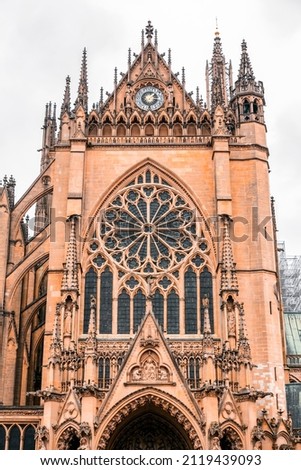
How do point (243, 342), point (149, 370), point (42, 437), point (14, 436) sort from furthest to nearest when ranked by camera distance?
1. point (14, 436)
2. point (243, 342)
3. point (149, 370)
4. point (42, 437)

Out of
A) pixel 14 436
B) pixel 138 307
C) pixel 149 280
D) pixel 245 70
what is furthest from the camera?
pixel 245 70

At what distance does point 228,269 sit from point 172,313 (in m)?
3.09

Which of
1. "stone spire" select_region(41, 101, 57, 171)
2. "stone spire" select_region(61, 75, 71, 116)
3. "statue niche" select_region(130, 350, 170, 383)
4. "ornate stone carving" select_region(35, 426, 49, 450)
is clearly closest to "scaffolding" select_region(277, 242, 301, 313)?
"stone spire" select_region(41, 101, 57, 171)

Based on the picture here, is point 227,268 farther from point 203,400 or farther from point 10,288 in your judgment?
point 10,288

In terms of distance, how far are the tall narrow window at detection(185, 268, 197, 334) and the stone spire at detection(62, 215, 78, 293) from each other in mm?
4826

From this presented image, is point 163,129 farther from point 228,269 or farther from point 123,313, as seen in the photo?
point 123,313

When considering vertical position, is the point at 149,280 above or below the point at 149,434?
above

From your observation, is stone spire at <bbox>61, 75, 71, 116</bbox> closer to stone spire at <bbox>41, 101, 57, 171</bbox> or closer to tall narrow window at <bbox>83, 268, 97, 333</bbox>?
tall narrow window at <bbox>83, 268, 97, 333</bbox>

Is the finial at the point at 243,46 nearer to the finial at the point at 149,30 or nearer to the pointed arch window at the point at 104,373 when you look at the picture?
the finial at the point at 149,30

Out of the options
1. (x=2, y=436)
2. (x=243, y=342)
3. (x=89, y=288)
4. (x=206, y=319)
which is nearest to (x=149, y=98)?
(x=89, y=288)

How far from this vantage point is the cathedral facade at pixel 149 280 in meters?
Answer: 28.3

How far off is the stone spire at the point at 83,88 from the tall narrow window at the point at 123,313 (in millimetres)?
9359

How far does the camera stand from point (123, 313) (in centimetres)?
3253

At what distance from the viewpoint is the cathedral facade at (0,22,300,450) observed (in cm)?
2827
